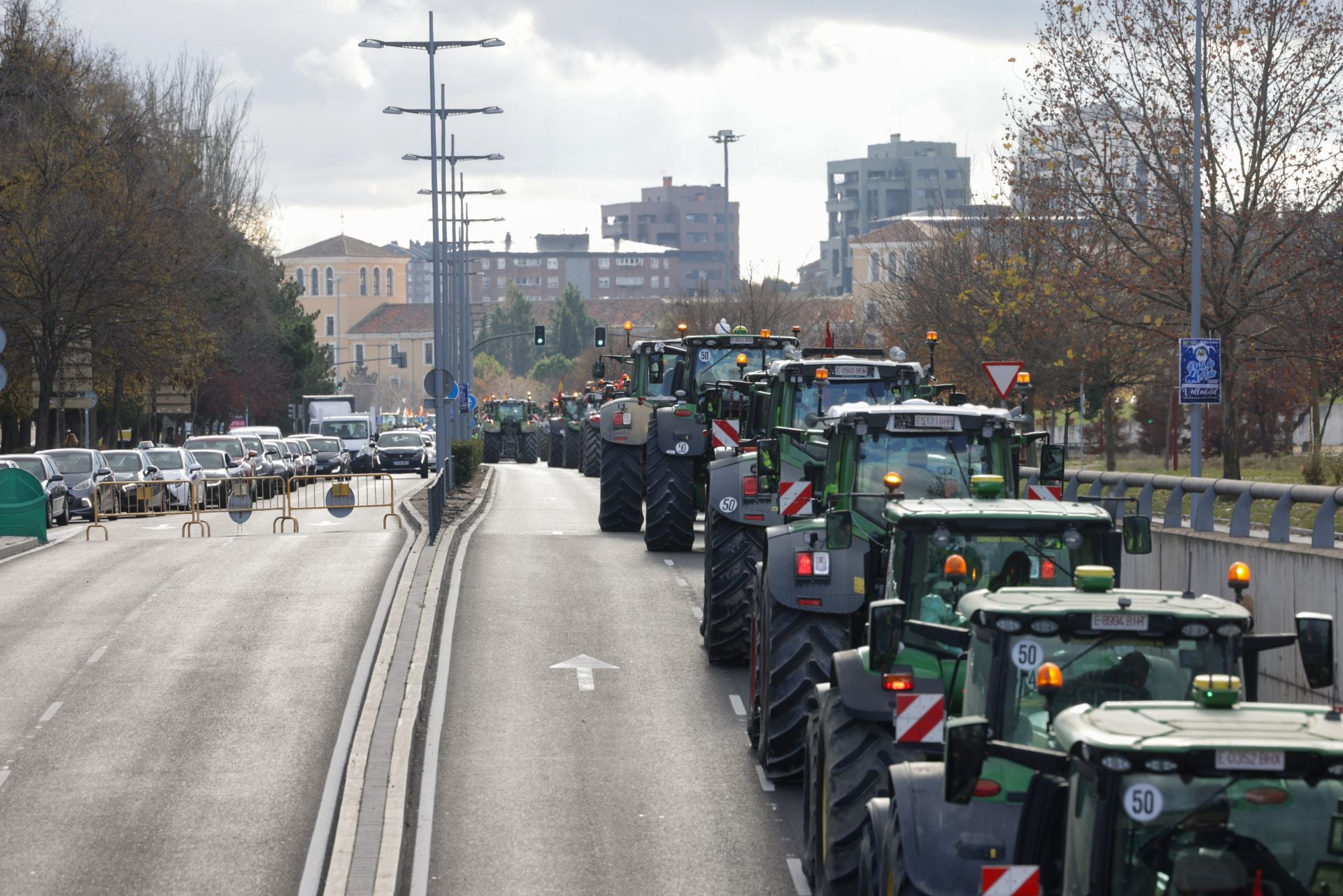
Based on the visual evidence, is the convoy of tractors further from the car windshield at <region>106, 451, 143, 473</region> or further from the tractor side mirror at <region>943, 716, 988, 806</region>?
the car windshield at <region>106, 451, 143, 473</region>

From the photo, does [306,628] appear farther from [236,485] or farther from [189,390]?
[189,390]

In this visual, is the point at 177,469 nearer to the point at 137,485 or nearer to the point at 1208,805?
the point at 137,485

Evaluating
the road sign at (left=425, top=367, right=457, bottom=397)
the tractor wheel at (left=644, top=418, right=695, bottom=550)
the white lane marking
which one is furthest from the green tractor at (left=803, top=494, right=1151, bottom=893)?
the road sign at (left=425, top=367, right=457, bottom=397)

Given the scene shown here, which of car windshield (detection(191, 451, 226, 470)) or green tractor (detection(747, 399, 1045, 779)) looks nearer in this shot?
green tractor (detection(747, 399, 1045, 779))

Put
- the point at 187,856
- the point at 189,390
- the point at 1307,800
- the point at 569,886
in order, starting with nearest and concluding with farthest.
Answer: the point at 1307,800 → the point at 569,886 → the point at 187,856 → the point at 189,390

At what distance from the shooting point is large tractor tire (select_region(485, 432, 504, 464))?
7481 cm

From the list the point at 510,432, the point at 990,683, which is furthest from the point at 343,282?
the point at 990,683

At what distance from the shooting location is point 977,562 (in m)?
8.51

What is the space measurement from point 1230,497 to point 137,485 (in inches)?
955

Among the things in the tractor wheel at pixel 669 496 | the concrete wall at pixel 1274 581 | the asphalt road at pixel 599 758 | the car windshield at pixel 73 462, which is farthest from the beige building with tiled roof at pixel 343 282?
the concrete wall at pixel 1274 581

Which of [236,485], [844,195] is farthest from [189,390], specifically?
[844,195]

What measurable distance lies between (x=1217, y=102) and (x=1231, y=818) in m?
26.6

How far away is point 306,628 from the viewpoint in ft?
61.4

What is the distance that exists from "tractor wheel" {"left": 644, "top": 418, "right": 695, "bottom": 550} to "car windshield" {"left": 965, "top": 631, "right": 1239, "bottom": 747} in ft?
61.4
